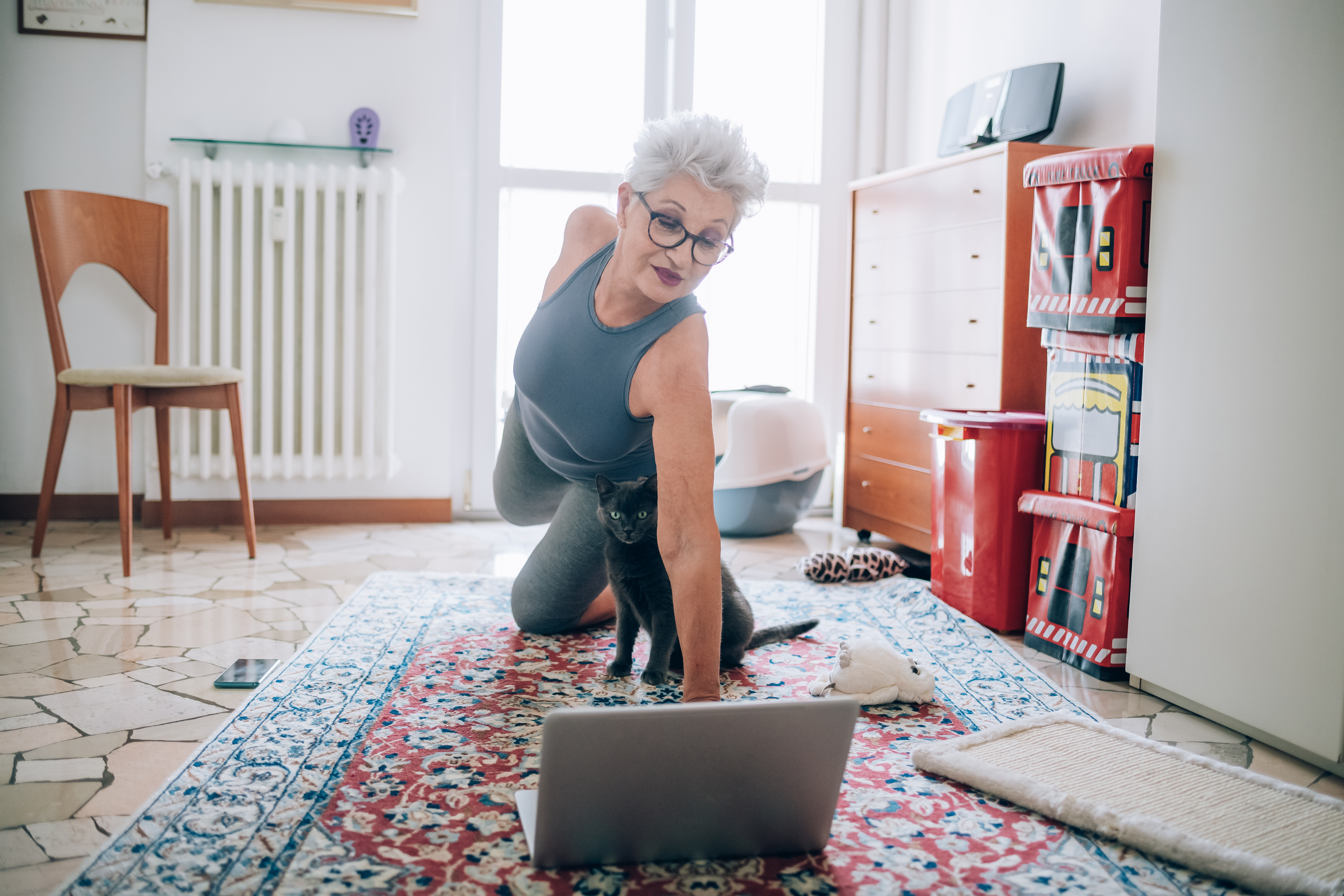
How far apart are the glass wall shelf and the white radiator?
0.20ft

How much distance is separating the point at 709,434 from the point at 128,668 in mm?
1209

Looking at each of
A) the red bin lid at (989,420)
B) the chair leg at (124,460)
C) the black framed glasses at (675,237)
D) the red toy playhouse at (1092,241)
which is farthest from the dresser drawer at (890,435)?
the chair leg at (124,460)

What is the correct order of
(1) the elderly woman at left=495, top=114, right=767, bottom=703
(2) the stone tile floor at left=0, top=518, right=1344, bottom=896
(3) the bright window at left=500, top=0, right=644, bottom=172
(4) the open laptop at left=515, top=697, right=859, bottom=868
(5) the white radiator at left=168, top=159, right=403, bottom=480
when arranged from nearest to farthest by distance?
(4) the open laptop at left=515, top=697, right=859, bottom=868, (2) the stone tile floor at left=0, top=518, right=1344, bottom=896, (1) the elderly woman at left=495, top=114, right=767, bottom=703, (5) the white radiator at left=168, top=159, right=403, bottom=480, (3) the bright window at left=500, top=0, right=644, bottom=172

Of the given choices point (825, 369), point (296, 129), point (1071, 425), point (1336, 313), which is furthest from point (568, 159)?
point (1336, 313)

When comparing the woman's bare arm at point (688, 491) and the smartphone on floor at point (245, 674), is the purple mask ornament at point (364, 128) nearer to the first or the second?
the smartphone on floor at point (245, 674)

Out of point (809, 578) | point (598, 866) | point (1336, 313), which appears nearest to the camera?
point (598, 866)

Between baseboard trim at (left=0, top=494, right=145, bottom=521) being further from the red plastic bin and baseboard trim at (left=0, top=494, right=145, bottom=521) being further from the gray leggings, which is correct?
the red plastic bin

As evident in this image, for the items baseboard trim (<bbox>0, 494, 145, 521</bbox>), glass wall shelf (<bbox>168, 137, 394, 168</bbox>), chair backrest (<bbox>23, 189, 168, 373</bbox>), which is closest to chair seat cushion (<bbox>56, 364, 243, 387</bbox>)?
chair backrest (<bbox>23, 189, 168, 373</bbox>)

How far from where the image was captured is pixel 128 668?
1.77 m

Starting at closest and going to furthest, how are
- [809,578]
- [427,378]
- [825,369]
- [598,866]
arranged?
[598,866] → [809,578] → [427,378] → [825,369]

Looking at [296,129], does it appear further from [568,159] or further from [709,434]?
[709,434]

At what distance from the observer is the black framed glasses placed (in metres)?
1.38

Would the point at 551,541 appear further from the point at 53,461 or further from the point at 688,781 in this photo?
the point at 53,461

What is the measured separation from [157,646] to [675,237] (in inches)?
53.5
